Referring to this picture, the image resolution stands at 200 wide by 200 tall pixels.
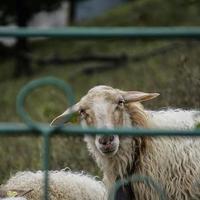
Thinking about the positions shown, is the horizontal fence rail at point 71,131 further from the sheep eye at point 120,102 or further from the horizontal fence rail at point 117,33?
the sheep eye at point 120,102

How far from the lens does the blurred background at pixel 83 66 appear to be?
1172cm

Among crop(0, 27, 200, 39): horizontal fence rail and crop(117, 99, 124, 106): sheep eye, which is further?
crop(117, 99, 124, 106): sheep eye

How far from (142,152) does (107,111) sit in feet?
1.77

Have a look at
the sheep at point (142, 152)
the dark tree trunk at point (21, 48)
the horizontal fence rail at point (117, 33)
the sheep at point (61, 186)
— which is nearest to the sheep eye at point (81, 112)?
the sheep at point (142, 152)

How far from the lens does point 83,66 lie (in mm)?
27297

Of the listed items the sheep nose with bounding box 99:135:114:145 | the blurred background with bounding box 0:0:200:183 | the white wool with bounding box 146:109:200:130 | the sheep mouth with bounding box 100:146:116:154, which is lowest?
the sheep mouth with bounding box 100:146:116:154

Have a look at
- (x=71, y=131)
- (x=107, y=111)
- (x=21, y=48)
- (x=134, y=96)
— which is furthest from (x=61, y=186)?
(x=21, y=48)

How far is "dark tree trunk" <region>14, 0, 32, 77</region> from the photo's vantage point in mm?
31312


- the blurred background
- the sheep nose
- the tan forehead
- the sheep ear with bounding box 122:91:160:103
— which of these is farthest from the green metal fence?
the blurred background

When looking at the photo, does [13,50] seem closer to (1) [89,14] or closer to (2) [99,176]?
(1) [89,14]

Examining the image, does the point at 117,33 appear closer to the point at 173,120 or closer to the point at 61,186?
the point at 173,120

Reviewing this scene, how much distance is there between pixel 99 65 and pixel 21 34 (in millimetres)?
22277

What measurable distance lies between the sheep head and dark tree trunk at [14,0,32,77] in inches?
918

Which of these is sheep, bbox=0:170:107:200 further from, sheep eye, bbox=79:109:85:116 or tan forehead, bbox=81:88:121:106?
tan forehead, bbox=81:88:121:106
